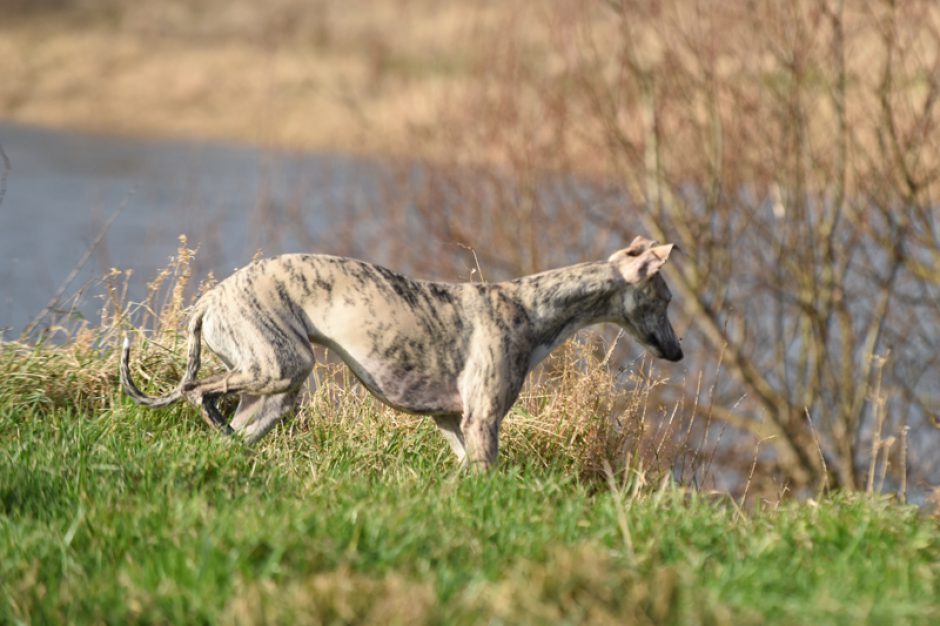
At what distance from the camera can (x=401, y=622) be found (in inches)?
158

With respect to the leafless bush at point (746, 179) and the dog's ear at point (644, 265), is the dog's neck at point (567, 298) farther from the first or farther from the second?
the leafless bush at point (746, 179)

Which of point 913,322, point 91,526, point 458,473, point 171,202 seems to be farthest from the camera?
point 171,202

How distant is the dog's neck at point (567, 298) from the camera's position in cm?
617

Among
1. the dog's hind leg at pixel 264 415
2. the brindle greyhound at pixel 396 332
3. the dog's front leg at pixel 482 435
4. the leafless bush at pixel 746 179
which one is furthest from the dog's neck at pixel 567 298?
the leafless bush at pixel 746 179

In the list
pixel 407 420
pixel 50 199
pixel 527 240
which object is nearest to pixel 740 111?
pixel 527 240

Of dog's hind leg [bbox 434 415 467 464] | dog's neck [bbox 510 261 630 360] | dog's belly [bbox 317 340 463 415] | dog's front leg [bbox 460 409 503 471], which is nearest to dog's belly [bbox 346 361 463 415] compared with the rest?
dog's belly [bbox 317 340 463 415]

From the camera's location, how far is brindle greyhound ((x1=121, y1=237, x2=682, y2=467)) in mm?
5793

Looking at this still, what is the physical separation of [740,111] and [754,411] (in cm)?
388

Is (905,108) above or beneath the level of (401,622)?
above

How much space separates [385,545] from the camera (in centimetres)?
464

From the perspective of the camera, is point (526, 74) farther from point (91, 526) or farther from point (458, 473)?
point (91, 526)

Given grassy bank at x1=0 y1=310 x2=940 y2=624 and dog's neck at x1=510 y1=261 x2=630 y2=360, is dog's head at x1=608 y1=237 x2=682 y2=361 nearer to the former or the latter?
dog's neck at x1=510 y1=261 x2=630 y2=360

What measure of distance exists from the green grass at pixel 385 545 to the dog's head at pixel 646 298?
731mm

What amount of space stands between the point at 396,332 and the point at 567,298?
81 cm
